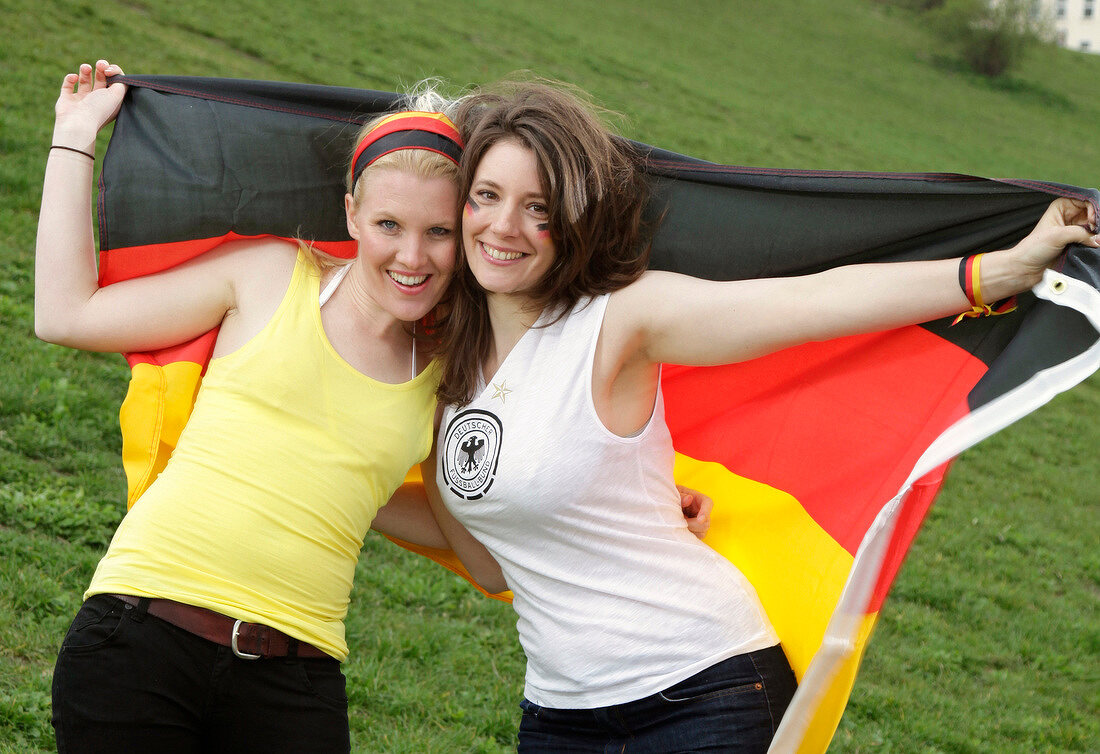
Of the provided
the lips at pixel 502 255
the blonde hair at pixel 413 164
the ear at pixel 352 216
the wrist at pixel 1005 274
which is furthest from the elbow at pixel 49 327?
the wrist at pixel 1005 274

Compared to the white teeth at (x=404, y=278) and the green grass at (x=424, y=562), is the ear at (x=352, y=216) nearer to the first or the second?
the white teeth at (x=404, y=278)

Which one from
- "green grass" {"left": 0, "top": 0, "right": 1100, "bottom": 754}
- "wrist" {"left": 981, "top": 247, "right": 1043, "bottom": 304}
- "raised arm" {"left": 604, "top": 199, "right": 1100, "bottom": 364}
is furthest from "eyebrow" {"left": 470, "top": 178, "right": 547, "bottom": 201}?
"wrist" {"left": 981, "top": 247, "right": 1043, "bottom": 304}

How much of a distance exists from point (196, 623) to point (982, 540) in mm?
7018

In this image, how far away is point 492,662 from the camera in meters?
5.24

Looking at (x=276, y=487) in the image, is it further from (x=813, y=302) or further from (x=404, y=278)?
(x=813, y=302)

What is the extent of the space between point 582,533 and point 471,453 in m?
0.38

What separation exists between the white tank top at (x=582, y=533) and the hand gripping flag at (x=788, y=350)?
0.33m

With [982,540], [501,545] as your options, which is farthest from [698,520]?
[982,540]

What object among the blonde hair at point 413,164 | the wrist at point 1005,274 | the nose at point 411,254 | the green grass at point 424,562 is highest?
the wrist at point 1005,274

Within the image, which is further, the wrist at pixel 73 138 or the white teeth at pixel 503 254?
the wrist at pixel 73 138

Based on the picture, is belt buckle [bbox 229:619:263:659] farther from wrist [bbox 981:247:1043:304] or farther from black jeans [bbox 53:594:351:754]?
wrist [bbox 981:247:1043:304]

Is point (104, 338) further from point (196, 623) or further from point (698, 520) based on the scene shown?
point (698, 520)

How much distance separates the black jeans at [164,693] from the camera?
99.1 inches

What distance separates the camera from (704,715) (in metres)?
2.74
